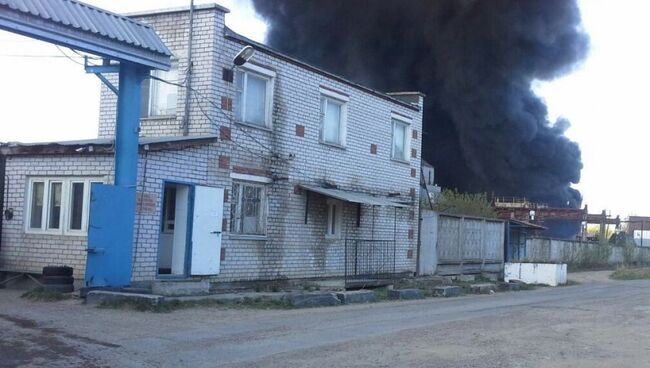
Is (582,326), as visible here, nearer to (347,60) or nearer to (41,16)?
(41,16)

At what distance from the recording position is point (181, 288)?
1411 cm

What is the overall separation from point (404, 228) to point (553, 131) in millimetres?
38005

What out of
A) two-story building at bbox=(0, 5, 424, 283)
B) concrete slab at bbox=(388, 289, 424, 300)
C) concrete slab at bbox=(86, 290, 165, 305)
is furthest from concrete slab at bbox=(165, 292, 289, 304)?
concrete slab at bbox=(388, 289, 424, 300)

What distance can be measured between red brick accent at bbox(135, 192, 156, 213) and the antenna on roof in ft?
11.6

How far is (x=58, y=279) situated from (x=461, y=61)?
40495mm

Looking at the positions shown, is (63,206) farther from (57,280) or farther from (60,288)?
(60,288)

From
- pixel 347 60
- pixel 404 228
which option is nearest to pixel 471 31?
pixel 347 60

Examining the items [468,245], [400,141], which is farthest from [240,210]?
[468,245]

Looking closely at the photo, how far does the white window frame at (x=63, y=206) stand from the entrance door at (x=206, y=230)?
2000 mm

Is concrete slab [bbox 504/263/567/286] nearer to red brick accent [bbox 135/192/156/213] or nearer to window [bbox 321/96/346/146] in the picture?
window [bbox 321/96/346/146]

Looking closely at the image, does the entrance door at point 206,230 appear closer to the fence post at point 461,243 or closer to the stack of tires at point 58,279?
the stack of tires at point 58,279

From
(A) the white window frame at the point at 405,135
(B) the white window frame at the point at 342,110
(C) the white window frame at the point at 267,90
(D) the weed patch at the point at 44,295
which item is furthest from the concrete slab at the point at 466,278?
(D) the weed patch at the point at 44,295

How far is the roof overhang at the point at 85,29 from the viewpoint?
36.0ft

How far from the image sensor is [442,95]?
52.4 metres
